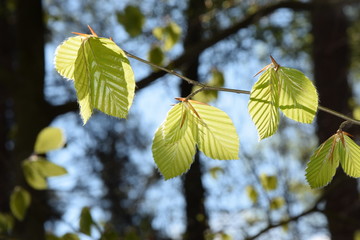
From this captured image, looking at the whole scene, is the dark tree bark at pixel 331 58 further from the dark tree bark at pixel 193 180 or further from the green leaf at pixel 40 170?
the green leaf at pixel 40 170

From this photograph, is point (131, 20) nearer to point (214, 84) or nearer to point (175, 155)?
point (214, 84)

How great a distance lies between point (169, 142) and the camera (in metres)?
0.51

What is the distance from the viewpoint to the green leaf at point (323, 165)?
21.2 inches

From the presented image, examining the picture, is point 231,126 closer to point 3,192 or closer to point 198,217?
point 198,217

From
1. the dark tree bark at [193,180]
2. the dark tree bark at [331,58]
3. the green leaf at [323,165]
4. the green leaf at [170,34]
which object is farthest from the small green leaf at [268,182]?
the dark tree bark at [331,58]

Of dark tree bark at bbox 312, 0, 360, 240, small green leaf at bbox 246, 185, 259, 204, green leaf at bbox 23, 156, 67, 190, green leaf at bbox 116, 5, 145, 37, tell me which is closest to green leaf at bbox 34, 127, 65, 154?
green leaf at bbox 23, 156, 67, 190

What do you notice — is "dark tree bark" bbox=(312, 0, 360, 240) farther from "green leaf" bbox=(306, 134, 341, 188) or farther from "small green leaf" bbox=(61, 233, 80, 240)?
"green leaf" bbox=(306, 134, 341, 188)

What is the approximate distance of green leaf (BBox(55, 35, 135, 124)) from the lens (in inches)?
18.4

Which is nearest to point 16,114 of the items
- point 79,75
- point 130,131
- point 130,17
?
point 130,17

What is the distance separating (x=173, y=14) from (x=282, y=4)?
1.63ft

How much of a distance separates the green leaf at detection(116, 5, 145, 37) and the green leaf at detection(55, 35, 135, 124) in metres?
1.26

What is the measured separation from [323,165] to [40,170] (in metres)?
0.92

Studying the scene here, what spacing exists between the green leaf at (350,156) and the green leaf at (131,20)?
128 cm

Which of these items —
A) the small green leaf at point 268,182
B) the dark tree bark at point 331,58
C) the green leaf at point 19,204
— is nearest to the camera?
the green leaf at point 19,204
